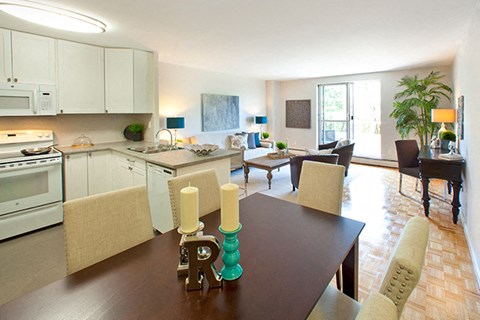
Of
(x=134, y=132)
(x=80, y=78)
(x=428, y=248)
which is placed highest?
(x=80, y=78)

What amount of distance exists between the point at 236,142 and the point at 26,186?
4.33 meters

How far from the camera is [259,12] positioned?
271 cm

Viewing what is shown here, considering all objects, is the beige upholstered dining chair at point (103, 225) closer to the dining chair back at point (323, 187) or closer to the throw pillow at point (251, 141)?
the dining chair back at point (323, 187)

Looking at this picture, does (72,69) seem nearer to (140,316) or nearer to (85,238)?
(85,238)

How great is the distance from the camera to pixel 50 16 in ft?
8.39

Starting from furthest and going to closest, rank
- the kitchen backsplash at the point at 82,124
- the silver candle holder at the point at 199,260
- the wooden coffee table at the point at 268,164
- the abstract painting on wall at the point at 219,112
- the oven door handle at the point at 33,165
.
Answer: the abstract painting on wall at the point at 219,112 < the wooden coffee table at the point at 268,164 < the kitchen backsplash at the point at 82,124 < the oven door handle at the point at 33,165 < the silver candle holder at the point at 199,260

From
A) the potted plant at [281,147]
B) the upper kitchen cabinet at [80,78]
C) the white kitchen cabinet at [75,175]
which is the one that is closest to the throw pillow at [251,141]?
the potted plant at [281,147]

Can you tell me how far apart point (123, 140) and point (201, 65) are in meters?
2.37

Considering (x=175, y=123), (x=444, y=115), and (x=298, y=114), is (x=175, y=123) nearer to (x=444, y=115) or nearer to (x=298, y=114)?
(x=298, y=114)

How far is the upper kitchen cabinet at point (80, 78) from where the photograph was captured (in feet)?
11.7

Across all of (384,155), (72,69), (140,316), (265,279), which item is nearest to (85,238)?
(140,316)

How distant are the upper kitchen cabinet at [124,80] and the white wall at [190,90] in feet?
4.03

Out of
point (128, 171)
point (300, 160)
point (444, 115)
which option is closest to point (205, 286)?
point (128, 171)

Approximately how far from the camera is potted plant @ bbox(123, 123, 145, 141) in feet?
14.5
